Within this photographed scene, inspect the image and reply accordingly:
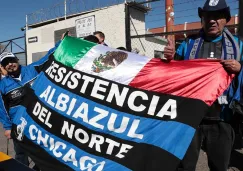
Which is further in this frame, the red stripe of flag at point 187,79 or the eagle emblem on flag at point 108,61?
the eagle emblem on flag at point 108,61

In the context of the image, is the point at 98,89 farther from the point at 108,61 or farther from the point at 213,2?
the point at 213,2

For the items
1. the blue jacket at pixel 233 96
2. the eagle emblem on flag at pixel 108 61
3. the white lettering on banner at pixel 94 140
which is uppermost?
the eagle emblem on flag at pixel 108 61

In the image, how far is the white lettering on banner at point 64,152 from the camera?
222 cm

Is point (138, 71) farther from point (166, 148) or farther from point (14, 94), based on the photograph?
point (14, 94)

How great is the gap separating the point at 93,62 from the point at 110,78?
281mm

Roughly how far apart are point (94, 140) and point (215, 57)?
1.24 m

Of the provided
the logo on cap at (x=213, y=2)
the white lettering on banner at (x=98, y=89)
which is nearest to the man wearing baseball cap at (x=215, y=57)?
the logo on cap at (x=213, y=2)

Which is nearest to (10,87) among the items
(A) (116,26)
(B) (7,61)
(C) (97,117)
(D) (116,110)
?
(B) (7,61)

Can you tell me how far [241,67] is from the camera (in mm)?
2148

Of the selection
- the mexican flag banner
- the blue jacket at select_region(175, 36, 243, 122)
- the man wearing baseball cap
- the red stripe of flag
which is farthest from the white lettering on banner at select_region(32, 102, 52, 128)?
the blue jacket at select_region(175, 36, 243, 122)

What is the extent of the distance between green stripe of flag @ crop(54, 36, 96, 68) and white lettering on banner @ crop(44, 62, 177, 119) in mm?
104

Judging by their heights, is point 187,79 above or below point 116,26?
below

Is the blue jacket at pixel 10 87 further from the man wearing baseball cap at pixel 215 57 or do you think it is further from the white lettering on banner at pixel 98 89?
the man wearing baseball cap at pixel 215 57

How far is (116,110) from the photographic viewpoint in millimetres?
2324
